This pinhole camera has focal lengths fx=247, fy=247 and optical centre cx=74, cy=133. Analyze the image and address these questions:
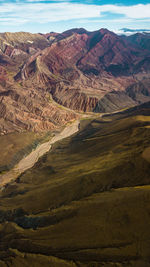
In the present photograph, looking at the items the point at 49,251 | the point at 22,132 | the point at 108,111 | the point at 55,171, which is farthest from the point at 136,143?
the point at 108,111

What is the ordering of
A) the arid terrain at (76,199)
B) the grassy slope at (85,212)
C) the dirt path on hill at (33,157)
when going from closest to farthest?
1. the grassy slope at (85,212)
2. the arid terrain at (76,199)
3. the dirt path on hill at (33,157)

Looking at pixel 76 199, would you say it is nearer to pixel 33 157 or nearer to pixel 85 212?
pixel 85 212

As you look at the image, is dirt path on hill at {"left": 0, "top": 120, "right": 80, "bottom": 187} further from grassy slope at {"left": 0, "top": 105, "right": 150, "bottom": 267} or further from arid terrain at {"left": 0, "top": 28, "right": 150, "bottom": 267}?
grassy slope at {"left": 0, "top": 105, "right": 150, "bottom": 267}

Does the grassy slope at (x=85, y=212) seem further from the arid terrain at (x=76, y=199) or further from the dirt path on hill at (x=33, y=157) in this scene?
the dirt path on hill at (x=33, y=157)

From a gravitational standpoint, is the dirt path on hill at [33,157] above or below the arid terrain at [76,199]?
below

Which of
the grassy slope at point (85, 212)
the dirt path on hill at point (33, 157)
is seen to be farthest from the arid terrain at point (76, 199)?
the dirt path on hill at point (33, 157)

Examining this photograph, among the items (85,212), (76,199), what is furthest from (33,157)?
(85,212)

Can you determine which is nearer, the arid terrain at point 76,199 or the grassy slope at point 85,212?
the grassy slope at point 85,212
